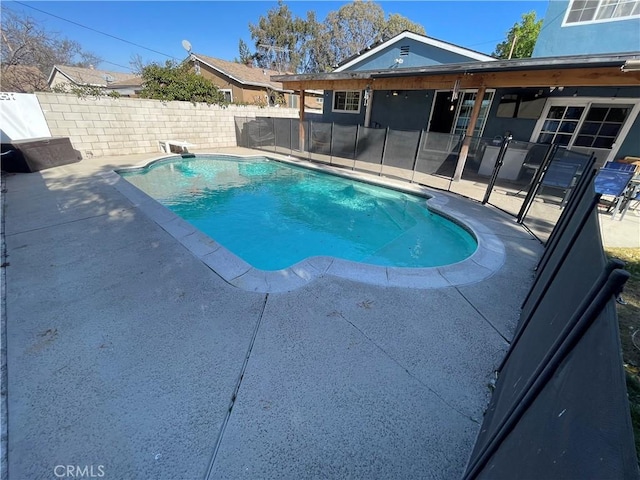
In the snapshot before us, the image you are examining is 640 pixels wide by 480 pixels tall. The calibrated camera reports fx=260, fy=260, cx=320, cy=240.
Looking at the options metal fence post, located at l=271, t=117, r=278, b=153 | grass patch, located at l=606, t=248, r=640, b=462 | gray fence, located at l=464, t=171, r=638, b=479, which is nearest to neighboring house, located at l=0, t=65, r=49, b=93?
metal fence post, located at l=271, t=117, r=278, b=153

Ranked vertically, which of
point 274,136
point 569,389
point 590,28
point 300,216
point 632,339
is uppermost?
point 590,28

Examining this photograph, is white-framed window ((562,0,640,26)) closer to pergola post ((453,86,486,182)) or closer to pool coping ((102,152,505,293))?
pergola post ((453,86,486,182))

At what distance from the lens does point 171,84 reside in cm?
1116

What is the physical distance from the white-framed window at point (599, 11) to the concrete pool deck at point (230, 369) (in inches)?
403

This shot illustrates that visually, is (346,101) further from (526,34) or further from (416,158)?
(526,34)

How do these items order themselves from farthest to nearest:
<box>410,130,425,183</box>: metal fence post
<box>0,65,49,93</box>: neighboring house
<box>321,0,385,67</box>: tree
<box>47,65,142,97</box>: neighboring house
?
<box>321,0,385,67</box>: tree → <box>47,65,142,97</box>: neighboring house → <box>0,65,49,93</box>: neighboring house → <box>410,130,425,183</box>: metal fence post

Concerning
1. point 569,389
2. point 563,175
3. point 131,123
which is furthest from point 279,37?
point 569,389

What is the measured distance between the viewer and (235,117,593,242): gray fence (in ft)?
18.4

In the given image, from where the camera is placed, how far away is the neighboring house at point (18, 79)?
13.6 meters

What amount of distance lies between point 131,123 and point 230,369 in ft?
37.3

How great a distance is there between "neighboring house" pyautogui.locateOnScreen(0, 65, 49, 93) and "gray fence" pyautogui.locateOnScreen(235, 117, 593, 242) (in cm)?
1325

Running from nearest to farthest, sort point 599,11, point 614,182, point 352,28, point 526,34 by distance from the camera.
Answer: point 614,182 → point 599,11 → point 526,34 → point 352,28

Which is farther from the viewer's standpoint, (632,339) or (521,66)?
(521,66)

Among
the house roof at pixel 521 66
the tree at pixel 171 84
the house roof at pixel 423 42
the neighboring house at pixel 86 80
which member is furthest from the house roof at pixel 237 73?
the house roof at pixel 521 66
